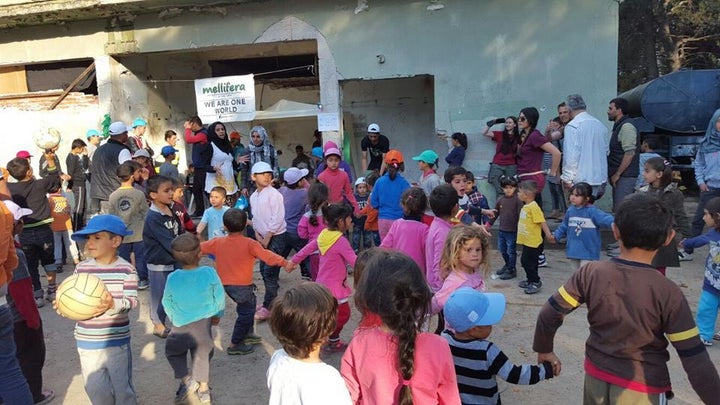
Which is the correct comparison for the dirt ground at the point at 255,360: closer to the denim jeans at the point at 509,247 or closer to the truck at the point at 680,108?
the denim jeans at the point at 509,247

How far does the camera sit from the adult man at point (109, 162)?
22.4 ft

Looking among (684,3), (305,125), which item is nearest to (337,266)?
(305,125)

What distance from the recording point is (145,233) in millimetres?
4637

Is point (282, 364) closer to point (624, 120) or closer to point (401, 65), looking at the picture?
point (624, 120)

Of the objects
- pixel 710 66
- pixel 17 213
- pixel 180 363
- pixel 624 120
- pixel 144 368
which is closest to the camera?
pixel 180 363

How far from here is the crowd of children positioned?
2047mm

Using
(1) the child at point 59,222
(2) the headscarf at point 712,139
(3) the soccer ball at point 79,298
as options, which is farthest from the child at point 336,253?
(2) the headscarf at point 712,139

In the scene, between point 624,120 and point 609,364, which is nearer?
point 609,364

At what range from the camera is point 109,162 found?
6.83 metres

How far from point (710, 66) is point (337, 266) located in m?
21.6

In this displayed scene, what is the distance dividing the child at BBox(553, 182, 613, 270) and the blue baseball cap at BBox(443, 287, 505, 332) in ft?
10.7

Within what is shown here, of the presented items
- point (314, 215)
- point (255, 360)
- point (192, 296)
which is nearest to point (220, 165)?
point (314, 215)

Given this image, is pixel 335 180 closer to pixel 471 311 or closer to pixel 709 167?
pixel 471 311

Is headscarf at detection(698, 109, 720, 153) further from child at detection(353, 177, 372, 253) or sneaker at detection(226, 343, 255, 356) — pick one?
sneaker at detection(226, 343, 255, 356)
